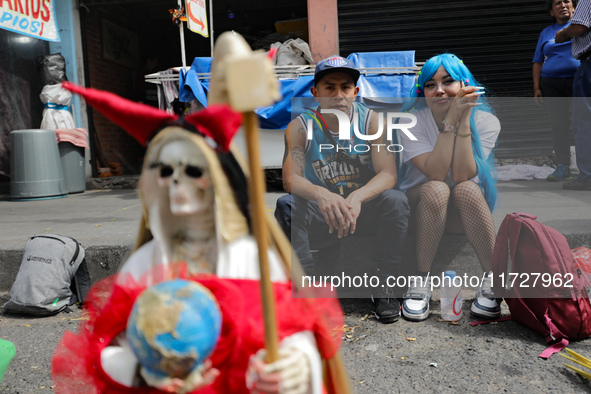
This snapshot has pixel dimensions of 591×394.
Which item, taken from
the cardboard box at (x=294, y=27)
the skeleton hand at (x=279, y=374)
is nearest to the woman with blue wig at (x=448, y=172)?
the skeleton hand at (x=279, y=374)

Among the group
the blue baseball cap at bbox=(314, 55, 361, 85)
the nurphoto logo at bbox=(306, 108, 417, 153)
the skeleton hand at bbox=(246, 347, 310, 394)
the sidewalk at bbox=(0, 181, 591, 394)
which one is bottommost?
the sidewalk at bbox=(0, 181, 591, 394)

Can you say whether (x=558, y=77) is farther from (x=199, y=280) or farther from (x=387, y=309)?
(x=199, y=280)

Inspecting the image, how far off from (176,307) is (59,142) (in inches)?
245

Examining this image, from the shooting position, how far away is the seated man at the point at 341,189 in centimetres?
279

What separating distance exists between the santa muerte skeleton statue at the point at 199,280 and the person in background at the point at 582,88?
3.95 meters

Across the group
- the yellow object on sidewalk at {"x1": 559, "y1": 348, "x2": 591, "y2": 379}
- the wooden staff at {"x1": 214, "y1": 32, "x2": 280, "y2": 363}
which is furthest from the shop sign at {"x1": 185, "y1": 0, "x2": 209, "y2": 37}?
the wooden staff at {"x1": 214, "y1": 32, "x2": 280, "y2": 363}

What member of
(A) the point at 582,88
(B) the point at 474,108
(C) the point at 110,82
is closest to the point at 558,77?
(A) the point at 582,88

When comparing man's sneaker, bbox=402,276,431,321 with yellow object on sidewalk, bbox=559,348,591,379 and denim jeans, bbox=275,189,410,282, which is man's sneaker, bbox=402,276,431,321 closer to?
denim jeans, bbox=275,189,410,282

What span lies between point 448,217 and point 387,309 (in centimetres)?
65

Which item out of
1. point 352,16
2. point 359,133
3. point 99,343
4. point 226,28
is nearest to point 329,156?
point 359,133

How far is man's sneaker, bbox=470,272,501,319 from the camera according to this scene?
2752 mm

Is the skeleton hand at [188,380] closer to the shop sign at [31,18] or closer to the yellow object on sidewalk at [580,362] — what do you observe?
the yellow object on sidewalk at [580,362]

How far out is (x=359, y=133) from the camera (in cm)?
279

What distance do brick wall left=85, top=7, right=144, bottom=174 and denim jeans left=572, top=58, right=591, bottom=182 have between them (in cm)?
647
